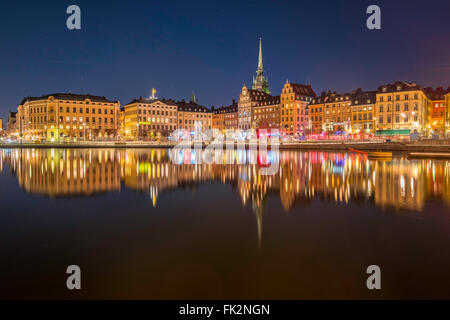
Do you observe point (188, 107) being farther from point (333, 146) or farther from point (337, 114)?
point (333, 146)

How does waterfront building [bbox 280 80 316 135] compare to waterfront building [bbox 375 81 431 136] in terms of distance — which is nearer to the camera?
waterfront building [bbox 375 81 431 136]

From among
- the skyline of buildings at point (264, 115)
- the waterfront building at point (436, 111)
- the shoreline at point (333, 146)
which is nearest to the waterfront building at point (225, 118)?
the skyline of buildings at point (264, 115)

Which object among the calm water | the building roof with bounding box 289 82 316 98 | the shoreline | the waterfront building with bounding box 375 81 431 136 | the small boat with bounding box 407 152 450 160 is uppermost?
the building roof with bounding box 289 82 316 98

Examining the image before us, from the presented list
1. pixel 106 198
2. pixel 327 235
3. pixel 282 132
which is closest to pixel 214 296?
pixel 327 235

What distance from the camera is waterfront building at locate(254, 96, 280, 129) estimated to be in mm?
112838

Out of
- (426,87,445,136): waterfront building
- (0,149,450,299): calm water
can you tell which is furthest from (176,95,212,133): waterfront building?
(0,149,450,299): calm water

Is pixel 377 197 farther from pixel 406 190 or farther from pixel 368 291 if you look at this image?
pixel 368 291

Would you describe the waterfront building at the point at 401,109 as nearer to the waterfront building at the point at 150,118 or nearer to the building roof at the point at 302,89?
the building roof at the point at 302,89

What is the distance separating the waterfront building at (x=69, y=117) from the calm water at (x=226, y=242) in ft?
312

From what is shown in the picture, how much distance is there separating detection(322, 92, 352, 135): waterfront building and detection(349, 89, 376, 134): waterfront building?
1901 millimetres

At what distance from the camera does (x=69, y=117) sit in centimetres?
10488

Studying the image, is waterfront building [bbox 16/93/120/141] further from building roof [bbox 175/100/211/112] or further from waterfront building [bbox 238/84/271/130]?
waterfront building [bbox 238/84/271/130]

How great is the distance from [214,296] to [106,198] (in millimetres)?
11309

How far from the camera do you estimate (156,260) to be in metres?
7.53
